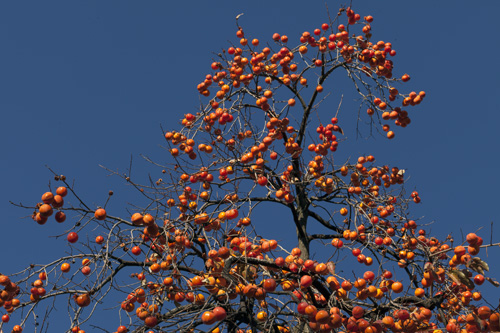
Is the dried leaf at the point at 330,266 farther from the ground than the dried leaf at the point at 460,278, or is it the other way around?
the dried leaf at the point at 330,266

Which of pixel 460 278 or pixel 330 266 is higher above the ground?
pixel 330 266

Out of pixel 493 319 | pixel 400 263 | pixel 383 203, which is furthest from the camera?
pixel 383 203

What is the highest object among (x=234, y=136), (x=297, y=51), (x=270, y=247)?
(x=297, y=51)

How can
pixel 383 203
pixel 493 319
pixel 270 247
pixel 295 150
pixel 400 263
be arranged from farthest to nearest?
1. pixel 383 203
2. pixel 295 150
3. pixel 400 263
4. pixel 270 247
5. pixel 493 319

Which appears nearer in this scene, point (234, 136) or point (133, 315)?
point (133, 315)

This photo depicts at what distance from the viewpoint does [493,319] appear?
14.0ft

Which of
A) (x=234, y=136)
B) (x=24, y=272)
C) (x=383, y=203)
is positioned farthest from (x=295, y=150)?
(x=24, y=272)

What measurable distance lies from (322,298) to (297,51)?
4.23 m

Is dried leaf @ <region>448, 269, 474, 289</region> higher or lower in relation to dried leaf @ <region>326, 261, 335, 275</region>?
lower

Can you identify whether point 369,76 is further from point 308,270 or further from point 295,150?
point 308,270

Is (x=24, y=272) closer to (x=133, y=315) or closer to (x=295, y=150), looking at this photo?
(x=133, y=315)

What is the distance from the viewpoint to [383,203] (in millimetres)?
7238

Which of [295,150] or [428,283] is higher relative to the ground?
[295,150]

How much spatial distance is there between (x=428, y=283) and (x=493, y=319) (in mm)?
671
